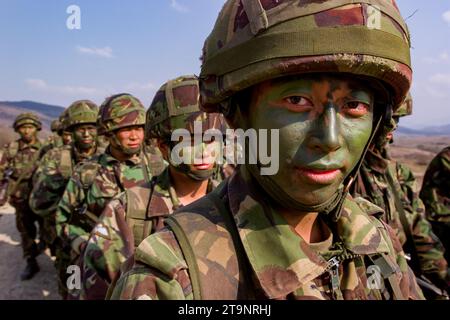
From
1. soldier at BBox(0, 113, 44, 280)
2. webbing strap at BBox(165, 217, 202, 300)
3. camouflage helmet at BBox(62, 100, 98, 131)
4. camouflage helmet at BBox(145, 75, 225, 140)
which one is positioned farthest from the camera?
soldier at BBox(0, 113, 44, 280)

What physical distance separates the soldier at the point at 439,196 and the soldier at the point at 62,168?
4.57 m

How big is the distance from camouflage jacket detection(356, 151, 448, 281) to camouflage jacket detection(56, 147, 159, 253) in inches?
89.9

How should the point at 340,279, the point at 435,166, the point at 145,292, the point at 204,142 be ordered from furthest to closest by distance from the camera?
1. the point at 435,166
2. the point at 204,142
3. the point at 340,279
4. the point at 145,292

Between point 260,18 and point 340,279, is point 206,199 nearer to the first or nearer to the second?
point 340,279

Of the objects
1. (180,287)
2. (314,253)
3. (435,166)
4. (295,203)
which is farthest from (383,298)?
(435,166)

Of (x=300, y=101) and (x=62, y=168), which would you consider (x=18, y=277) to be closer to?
(x=62, y=168)

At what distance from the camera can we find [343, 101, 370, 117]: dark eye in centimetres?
133

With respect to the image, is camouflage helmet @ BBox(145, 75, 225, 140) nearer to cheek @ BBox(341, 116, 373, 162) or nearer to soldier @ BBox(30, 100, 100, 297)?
cheek @ BBox(341, 116, 373, 162)

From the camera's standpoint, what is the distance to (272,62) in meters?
1.28

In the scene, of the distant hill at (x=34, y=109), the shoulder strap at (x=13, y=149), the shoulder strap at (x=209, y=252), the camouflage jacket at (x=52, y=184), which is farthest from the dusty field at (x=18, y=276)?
the distant hill at (x=34, y=109)

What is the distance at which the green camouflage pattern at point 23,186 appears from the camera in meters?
7.54

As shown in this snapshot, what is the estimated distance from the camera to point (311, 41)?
1.27 meters

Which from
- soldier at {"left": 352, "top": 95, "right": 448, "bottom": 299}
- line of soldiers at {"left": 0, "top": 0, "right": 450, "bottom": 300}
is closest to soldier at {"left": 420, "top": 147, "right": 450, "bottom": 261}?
→ soldier at {"left": 352, "top": 95, "right": 448, "bottom": 299}

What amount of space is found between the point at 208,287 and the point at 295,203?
0.40 m
